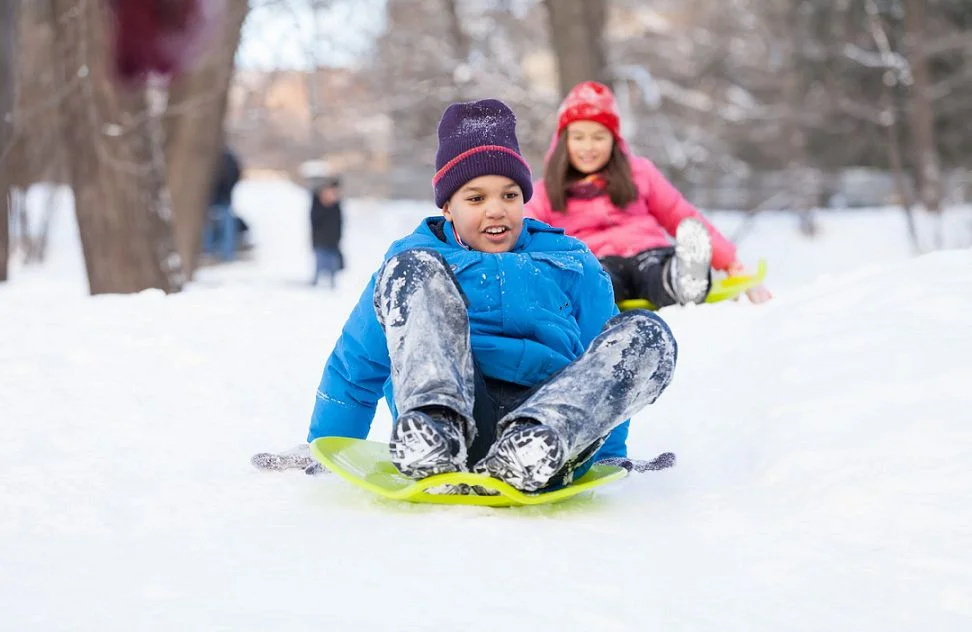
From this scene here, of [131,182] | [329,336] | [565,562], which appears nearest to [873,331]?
[565,562]

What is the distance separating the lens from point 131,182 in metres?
6.88

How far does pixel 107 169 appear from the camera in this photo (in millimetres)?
6812

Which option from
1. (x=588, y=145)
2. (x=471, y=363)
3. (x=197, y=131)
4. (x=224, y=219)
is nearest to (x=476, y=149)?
(x=471, y=363)

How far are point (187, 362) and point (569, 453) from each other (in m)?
1.91

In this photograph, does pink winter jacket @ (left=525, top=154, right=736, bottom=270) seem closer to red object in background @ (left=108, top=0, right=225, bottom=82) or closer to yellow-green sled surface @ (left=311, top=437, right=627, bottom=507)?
yellow-green sled surface @ (left=311, top=437, right=627, bottom=507)

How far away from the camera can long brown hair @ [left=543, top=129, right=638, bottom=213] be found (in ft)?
18.3

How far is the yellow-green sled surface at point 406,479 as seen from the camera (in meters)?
2.46

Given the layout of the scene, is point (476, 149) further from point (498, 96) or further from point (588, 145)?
point (498, 96)

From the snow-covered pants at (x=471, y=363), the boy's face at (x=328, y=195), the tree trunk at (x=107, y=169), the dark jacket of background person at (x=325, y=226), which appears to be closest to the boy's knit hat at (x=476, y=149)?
the snow-covered pants at (x=471, y=363)

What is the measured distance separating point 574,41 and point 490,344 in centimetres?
749

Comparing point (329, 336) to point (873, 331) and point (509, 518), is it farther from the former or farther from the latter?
point (509, 518)

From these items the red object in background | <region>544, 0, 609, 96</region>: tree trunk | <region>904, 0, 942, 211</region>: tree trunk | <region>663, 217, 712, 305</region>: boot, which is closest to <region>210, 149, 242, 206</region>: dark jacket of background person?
the red object in background

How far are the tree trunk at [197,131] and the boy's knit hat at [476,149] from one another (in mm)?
6288

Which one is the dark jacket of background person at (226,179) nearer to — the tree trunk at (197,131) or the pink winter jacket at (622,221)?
the tree trunk at (197,131)
